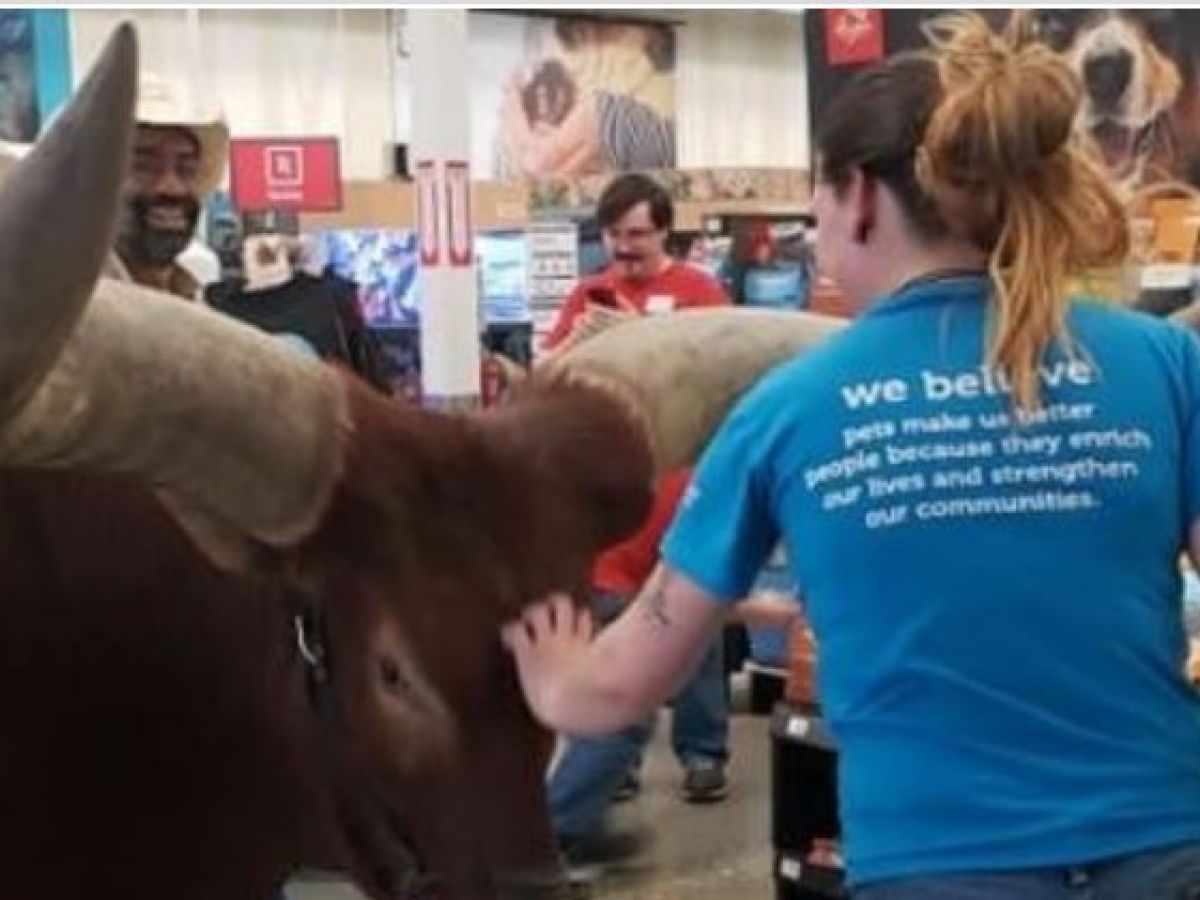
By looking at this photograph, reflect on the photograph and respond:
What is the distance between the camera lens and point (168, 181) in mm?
4223

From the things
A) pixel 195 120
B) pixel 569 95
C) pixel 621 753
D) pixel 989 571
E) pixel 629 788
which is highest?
pixel 569 95

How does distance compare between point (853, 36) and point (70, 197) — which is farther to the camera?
point (853, 36)

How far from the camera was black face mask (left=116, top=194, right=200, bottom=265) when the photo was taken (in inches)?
155

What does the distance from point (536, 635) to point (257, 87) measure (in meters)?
20.8

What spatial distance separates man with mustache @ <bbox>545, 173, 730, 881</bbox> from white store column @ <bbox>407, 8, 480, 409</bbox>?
314mm

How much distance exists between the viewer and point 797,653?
6.22m

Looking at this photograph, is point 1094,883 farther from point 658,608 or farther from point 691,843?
point 691,843

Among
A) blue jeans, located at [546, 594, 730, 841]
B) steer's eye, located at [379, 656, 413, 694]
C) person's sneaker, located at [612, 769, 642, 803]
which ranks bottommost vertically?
person's sneaker, located at [612, 769, 642, 803]

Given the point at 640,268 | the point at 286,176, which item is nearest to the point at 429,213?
the point at 640,268

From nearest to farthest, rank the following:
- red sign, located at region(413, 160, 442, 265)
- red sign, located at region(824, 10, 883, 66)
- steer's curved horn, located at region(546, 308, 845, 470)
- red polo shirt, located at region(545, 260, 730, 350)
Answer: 1. steer's curved horn, located at region(546, 308, 845, 470)
2. red sign, located at region(413, 160, 442, 265)
3. red sign, located at region(824, 10, 883, 66)
4. red polo shirt, located at region(545, 260, 730, 350)

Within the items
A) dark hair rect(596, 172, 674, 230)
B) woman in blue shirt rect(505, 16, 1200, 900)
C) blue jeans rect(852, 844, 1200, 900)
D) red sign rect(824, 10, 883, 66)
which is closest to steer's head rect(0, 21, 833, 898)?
woman in blue shirt rect(505, 16, 1200, 900)

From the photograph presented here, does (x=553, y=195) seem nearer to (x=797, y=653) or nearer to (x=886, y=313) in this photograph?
(x=797, y=653)

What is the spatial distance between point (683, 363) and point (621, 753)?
12.4ft

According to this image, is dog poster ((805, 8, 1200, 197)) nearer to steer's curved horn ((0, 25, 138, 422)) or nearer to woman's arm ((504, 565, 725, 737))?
woman's arm ((504, 565, 725, 737))
